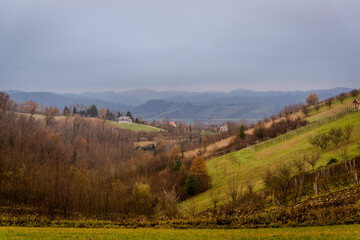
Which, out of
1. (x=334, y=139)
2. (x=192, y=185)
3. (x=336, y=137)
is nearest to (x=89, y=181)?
(x=192, y=185)

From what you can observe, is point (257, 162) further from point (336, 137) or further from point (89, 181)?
point (89, 181)

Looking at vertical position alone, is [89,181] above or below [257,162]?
above

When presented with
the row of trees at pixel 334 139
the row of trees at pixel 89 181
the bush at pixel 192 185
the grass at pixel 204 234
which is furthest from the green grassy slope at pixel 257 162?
the grass at pixel 204 234

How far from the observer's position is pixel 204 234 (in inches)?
640

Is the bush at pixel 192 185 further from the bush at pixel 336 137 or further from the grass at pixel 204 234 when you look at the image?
the grass at pixel 204 234

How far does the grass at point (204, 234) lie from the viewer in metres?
14.1

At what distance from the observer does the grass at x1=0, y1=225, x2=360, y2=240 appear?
14062 mm

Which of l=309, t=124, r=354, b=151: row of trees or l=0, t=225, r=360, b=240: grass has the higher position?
l=309, t=124, r=354, b=151: row of trees

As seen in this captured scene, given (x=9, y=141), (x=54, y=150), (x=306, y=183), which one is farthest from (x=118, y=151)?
(x=306, y=183)

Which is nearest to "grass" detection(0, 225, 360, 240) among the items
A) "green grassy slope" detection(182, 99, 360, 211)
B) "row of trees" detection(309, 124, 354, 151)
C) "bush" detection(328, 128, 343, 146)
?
"green grassy slope" detection(182, 99, 360, 211)

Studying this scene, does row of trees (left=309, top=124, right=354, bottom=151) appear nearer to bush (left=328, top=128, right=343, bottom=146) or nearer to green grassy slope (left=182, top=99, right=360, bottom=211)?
bush (left=328, top=128, right=343, bottom=146)

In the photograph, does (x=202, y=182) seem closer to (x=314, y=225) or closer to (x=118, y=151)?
(x=314, y=225)

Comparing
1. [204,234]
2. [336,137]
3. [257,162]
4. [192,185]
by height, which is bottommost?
[192,185]

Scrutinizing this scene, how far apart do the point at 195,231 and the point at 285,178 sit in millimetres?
13680
